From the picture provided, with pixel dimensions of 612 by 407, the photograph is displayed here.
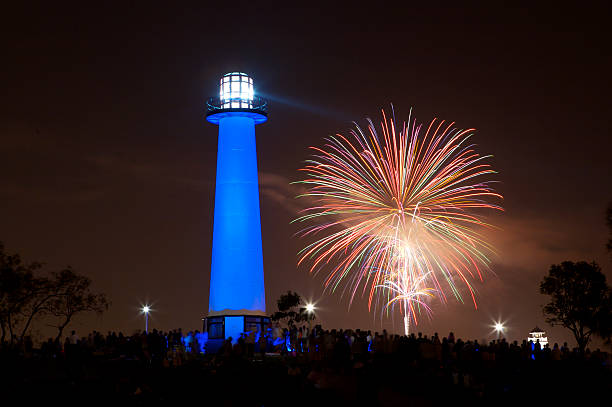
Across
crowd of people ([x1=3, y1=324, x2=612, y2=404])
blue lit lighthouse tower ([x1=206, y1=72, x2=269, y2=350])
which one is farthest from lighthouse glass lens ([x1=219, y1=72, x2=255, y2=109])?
crowd of people ([x1=3, y1=324, x2=612, y2=404])

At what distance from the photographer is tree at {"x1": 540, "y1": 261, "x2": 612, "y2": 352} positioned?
224ft

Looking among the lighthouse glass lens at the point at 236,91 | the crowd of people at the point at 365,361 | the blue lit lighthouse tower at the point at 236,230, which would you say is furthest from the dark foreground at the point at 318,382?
the lighthouse glass lens at the point at 236,91

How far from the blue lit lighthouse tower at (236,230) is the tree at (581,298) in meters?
22.9

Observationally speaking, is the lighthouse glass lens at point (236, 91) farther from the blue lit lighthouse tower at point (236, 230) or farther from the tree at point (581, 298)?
the tree at point (581, 298)

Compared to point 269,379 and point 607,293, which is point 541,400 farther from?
point 607,293

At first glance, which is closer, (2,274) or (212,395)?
(212,395)

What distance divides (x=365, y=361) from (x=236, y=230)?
83.7 feet

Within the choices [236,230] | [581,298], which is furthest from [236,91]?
[581,298]

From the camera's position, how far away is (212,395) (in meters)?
40.3

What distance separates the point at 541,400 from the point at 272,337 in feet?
85.2

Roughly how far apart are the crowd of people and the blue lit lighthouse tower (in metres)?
10.6

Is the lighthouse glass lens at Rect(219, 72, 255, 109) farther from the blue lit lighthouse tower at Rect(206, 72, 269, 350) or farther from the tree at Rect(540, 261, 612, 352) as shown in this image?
the tree at Rect(540, 261, 612, 352)

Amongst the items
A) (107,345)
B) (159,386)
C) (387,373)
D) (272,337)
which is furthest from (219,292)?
(387,373)

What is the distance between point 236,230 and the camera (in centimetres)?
6531
